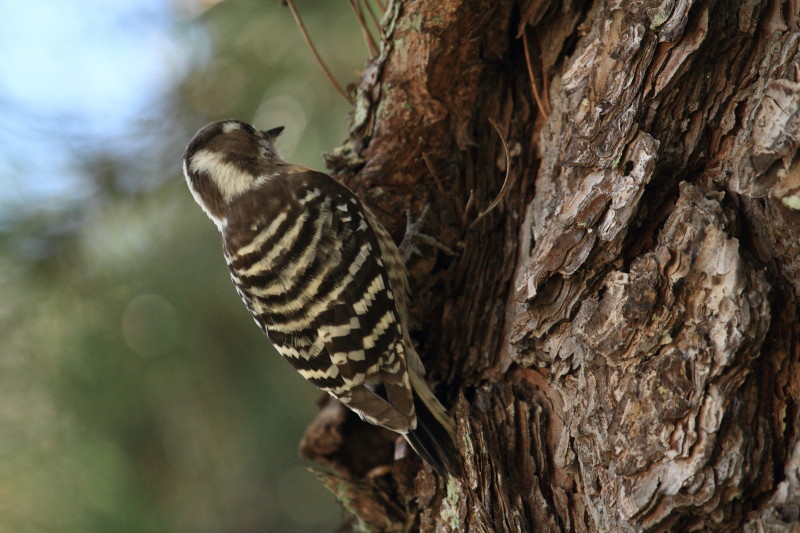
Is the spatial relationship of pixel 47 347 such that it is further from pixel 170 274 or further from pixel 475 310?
pixel 475 310

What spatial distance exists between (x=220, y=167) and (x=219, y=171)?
0.02 meters

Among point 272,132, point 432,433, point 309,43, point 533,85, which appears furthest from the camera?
point 272,132

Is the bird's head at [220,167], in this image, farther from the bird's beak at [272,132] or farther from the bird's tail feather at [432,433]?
the bird's tail feather at [432,433]

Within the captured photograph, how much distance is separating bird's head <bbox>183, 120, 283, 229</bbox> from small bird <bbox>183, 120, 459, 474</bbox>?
9 cm

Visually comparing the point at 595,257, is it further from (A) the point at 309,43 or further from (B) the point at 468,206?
(A) the point at 309,43

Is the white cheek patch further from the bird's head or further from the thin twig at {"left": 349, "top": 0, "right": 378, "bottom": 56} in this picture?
the thin twig at {"left": 349, "top": 0, "right": 378, "bottom": 56}

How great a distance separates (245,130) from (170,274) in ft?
2.42

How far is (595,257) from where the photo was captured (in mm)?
1587

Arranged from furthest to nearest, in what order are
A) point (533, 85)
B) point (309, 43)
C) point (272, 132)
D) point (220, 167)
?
1. point (272, 132)
2. point (220, 167)
3. point (309, 43)
4. point (533, 85)

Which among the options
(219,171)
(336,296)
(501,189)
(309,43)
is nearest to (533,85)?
(501,189)

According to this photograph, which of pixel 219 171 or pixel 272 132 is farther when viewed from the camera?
pixel 272 132

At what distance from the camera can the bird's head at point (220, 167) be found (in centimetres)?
249

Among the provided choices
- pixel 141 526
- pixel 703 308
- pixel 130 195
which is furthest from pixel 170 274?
pixel 703 308

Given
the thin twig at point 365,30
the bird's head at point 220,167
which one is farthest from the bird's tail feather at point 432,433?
the thin twig at point 365,30
